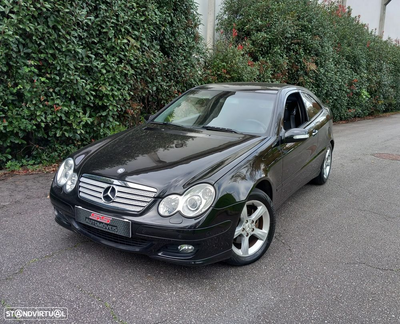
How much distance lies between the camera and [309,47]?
11234 millimetres

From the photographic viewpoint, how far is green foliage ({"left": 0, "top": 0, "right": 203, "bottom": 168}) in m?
4.98

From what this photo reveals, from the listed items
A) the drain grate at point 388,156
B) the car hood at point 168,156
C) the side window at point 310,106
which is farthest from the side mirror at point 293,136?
the drain grate at point 388,156

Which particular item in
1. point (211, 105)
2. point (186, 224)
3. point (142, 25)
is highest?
point (142, 25)

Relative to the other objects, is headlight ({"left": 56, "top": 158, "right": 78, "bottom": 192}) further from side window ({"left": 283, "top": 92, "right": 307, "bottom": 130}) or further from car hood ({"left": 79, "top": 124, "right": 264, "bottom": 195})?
side window ({"left": 283, "top": 92, "right": 307, "bottom": 130})

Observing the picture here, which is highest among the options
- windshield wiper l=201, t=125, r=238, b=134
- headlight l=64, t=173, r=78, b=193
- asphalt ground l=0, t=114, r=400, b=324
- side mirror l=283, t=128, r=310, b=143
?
windshield wiper l=201, t=125, r=238, b=134

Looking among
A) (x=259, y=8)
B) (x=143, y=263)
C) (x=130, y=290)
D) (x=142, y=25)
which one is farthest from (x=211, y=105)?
(x=259, y=8)

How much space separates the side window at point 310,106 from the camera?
190 inches

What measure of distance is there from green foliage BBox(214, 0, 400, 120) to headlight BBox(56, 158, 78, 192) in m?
5.91

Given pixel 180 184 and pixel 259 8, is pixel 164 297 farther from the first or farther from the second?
pixel 259 8

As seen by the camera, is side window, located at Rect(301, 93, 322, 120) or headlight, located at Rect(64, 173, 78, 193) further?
side window, located at Rect(301, 93, 322, 120)

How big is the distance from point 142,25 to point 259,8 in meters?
5.57

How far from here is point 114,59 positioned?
231 inches

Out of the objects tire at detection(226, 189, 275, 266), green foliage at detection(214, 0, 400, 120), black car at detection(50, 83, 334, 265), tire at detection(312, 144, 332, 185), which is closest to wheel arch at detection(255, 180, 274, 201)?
black car at detection(50, 83, 334, 265)

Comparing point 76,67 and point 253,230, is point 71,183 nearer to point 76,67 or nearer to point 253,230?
point 253,230
